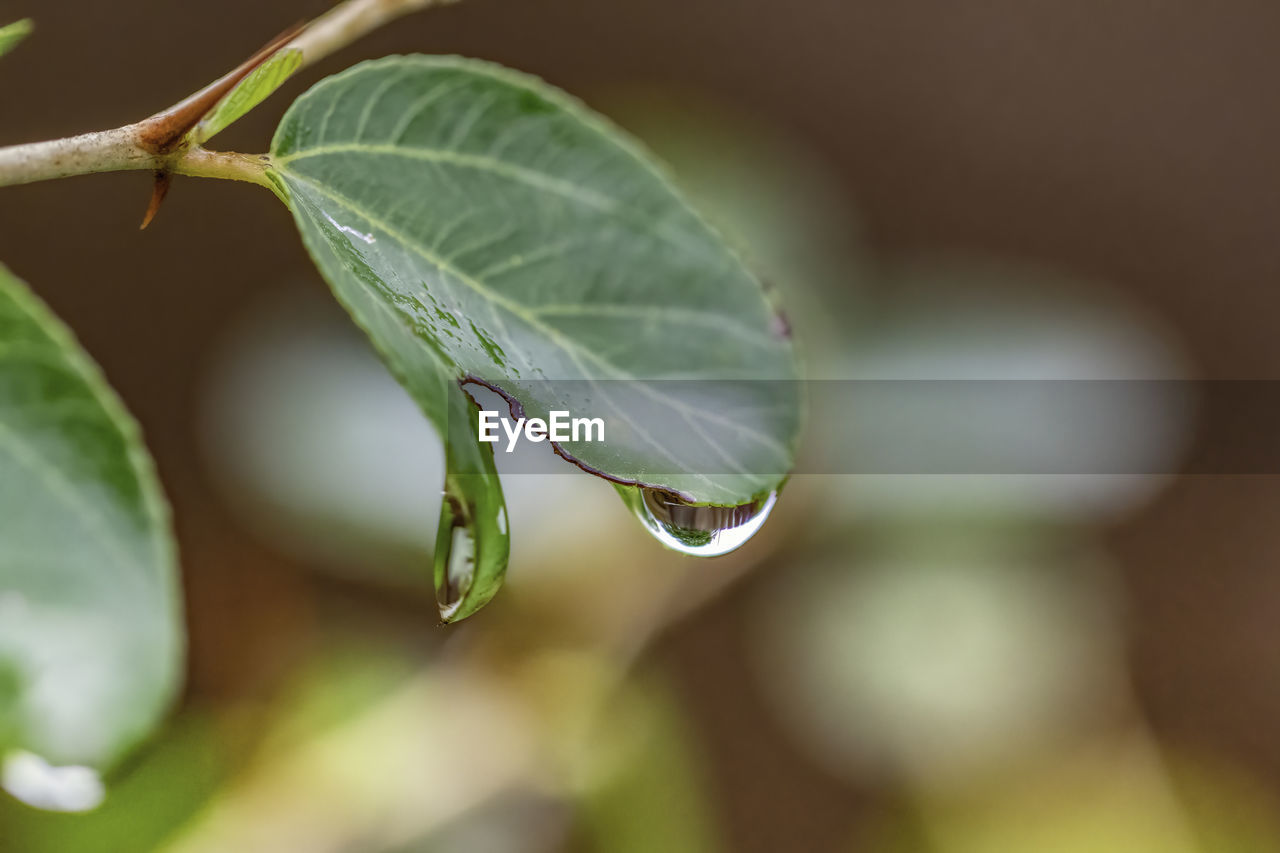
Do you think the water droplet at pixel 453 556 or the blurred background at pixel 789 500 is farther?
the blurred background at pixel 789 500

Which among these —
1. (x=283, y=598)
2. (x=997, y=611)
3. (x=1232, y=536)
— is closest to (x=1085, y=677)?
(x=997, y=611)

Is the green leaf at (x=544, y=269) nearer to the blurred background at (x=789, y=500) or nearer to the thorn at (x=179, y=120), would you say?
the thorn at (x=179, y=120)

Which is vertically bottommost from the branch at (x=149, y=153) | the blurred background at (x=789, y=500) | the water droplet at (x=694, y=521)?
the water droplet at (x=694, y=521)

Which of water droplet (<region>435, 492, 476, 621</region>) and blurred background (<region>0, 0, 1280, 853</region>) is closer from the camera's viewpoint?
water droplet (<region>435, 492, 476, 621</region>)

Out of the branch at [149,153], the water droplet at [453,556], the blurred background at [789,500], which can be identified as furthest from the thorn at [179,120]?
the blurred background at [789,500]

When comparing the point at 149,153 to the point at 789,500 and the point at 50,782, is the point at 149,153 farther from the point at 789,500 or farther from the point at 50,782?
the point at 789,500

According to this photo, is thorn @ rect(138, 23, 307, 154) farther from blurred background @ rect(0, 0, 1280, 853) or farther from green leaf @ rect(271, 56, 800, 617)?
blurred background @ rect(0, 0, 1280, 853)

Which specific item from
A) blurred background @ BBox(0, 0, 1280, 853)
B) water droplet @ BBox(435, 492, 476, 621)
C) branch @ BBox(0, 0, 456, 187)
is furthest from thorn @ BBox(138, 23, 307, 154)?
blurred background @ BBox(0, 0, 1280, 853)

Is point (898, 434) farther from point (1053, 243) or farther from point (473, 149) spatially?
point (473, 149)
